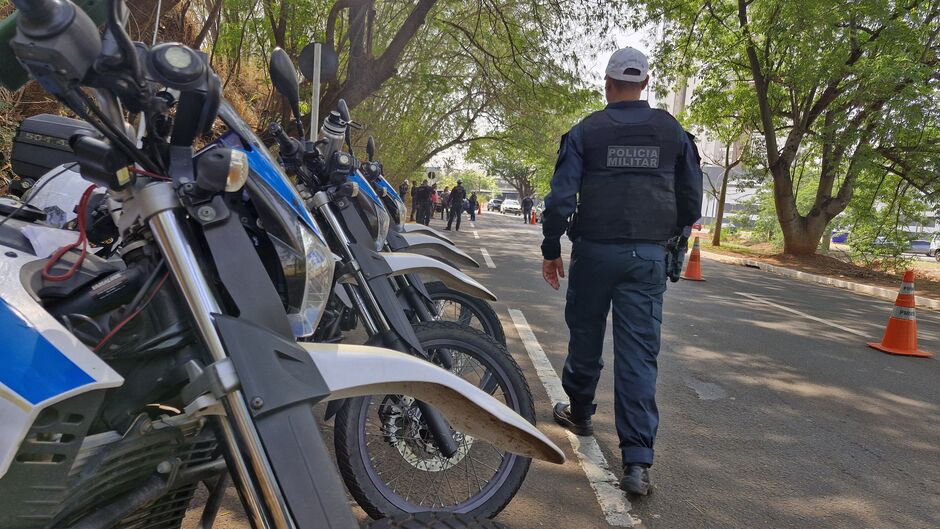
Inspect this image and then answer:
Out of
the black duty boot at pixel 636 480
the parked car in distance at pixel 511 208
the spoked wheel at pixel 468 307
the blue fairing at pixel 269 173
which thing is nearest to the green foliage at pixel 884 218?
the spoked wheel at pixel 468 307

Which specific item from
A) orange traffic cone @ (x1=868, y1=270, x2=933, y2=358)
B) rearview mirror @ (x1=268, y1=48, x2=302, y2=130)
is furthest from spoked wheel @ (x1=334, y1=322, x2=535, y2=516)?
orange traffic cone @ (x1=868, y1=270, x2=933, y2=358)

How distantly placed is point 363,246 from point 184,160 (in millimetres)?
1511

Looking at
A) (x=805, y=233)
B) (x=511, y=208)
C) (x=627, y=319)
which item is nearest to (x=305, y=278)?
(x=627, y=319)

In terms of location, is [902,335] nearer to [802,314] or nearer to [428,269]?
[802,314]

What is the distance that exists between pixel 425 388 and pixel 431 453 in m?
1.11

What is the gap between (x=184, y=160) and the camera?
1518 mm

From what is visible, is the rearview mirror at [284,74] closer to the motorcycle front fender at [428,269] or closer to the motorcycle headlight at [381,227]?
the motorcycle front fender at [428,269]

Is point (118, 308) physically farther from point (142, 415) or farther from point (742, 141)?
point (742, 141)

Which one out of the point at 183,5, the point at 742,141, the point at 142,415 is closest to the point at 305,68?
the point at 142,415

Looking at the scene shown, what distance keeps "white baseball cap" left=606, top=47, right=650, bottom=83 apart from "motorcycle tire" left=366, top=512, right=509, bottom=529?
2.50 meters

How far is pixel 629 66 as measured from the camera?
334 centimetres

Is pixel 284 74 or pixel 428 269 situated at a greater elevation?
pixel 284 74

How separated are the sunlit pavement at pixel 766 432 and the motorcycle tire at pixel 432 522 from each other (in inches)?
54.7

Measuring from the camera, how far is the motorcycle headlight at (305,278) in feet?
5.25
